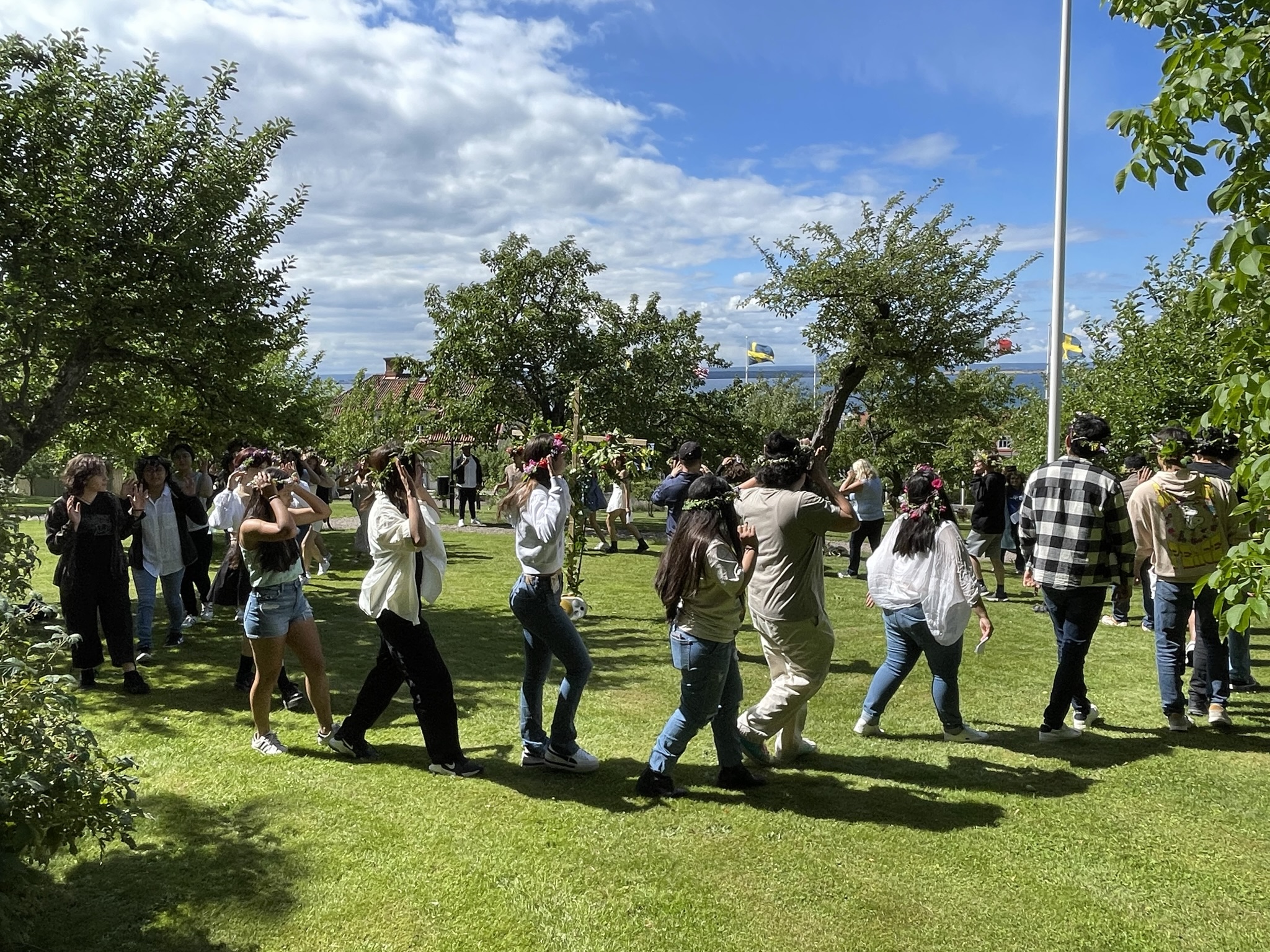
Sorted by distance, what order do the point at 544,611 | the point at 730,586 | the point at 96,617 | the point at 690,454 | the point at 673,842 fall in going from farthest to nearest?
the point at 690,454, the point at 96,617, the point at 544,611, the point at 730,586, the point at 673,842

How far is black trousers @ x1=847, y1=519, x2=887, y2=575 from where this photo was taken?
12289 mm

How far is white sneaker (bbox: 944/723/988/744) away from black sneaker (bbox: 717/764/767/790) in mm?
1635

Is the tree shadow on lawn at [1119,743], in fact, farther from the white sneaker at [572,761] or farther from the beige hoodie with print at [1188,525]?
the white sneaker at [572,761]

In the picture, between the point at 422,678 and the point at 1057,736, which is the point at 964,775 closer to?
the point at 1057,736

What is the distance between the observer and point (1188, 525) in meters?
5.74

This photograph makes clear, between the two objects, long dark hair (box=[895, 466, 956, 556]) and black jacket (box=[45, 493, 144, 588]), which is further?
black jacket (box=[45, 493, 144, 588])

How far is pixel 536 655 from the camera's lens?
5.11 m

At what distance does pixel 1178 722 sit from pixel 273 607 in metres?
6.02

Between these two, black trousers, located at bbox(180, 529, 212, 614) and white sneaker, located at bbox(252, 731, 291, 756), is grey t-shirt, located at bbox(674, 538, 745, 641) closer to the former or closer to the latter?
white sneaker, located at bbox(252, 731, 291, 756)

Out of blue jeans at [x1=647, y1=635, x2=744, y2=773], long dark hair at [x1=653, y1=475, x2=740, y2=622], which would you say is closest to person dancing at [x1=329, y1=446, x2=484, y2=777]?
blue jeans at [x1=647, y1=635, x2=744, y2=773]

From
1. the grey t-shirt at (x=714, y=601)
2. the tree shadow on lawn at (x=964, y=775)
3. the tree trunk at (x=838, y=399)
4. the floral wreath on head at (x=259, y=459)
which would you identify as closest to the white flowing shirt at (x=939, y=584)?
the tree shadow on lawn at (x=964, y=775)

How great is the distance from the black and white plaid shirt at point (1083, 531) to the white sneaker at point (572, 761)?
10.1 ft

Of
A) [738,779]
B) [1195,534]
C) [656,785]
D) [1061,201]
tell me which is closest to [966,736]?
[738,779]

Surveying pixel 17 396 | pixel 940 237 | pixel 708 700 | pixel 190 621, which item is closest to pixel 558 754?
pixel 708 700
